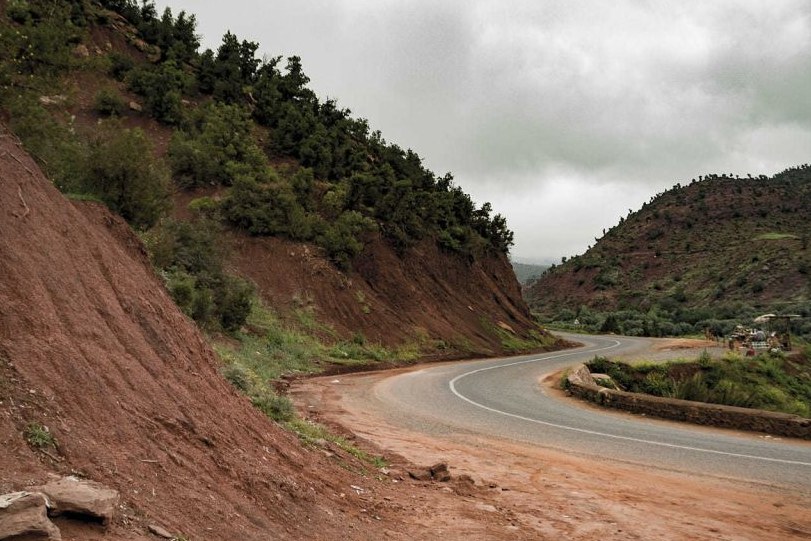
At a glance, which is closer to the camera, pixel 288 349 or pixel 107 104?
pixel 288 349

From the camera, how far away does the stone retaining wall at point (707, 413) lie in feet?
41.0

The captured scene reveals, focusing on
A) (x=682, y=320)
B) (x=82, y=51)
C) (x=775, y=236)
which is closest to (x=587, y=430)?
(x=82, y=51)

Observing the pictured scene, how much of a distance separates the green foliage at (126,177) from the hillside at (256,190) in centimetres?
5

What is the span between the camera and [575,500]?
7.71 meters

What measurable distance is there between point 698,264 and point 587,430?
79.7 meters

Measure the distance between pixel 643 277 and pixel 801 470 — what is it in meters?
84.6

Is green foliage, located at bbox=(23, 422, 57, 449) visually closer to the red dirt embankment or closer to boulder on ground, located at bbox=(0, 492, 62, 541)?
boulder on ground, located at bbox=(0, 492, 62, 541)

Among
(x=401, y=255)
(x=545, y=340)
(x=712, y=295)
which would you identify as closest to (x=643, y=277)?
(x=712, y=295)

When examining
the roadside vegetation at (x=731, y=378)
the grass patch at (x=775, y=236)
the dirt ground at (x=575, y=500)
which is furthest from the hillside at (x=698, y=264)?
the dirt ground at (x=575, y=500)

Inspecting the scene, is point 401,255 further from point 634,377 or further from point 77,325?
point 77,325

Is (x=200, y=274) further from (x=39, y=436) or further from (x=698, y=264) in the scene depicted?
(x=698, y=264)

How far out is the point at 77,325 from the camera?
600 centimetres

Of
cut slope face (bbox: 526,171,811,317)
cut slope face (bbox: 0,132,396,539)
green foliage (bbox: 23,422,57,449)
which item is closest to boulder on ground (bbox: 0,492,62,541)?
cut slope face (bbox: 0,132,396,539)

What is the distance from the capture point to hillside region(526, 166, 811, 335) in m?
65.4
